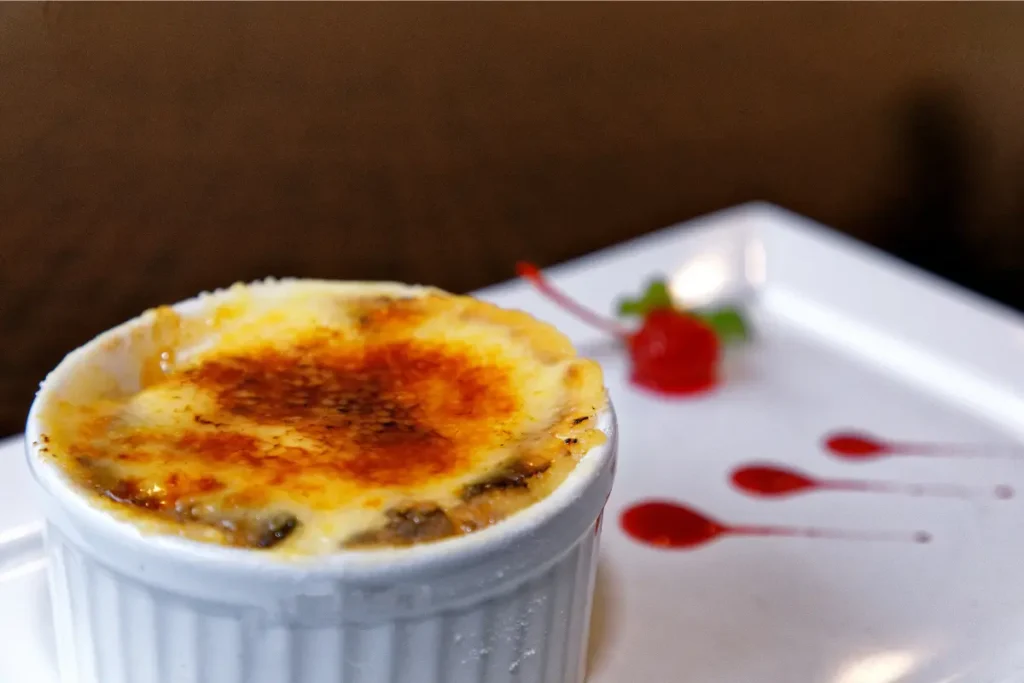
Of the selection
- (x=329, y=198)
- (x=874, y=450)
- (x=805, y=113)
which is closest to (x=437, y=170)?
(x=329, y=198)

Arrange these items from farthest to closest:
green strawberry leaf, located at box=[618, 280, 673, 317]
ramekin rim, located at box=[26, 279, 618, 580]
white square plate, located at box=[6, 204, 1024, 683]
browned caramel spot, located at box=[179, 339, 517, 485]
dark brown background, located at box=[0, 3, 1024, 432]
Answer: dark brown background, located at box=[0, 3, 1024, 432], green strawberry leaf, located at box=[618, 280, 673, 317], white square plate, located at box=[6, 204, 1024, 683], browned caramel spot, located at box=[179, 339, 517, 485], ramekin rim, located at box=[26, 279, 618, 580]

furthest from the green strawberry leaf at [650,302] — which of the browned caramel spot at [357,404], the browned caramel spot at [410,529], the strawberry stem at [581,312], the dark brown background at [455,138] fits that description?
the browned caramel spot at [410,529]

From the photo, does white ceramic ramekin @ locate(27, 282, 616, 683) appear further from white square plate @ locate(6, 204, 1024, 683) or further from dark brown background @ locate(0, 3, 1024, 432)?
dark brown background @ locate(0, 3, 1024, 432)

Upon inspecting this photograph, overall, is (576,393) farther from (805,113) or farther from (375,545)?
(805,113)

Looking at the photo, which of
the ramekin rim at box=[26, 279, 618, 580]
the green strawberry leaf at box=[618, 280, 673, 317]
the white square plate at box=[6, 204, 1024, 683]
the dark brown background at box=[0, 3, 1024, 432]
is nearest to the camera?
the ramekin rim at box=[26, 279, 618, 580]

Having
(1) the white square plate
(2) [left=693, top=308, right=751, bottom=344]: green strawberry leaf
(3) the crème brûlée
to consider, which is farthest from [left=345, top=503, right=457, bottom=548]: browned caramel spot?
(2) [left=693, top=308, right=751, bottom=344]: green strawberry leaf

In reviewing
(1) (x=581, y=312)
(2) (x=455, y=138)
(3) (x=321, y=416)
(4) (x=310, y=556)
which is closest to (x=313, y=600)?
(4) (x=310, y=556)
